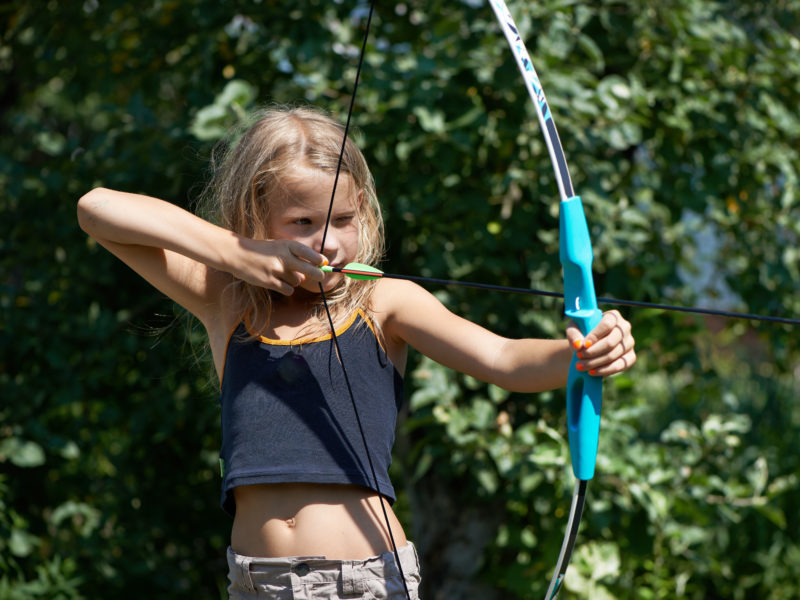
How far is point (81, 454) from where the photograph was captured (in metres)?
2.95

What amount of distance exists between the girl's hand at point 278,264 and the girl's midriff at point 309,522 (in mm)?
310

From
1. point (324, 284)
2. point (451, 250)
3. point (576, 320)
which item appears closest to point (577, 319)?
point (576, 320)

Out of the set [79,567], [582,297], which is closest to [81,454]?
[79,567]

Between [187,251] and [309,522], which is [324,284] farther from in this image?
[309,522]

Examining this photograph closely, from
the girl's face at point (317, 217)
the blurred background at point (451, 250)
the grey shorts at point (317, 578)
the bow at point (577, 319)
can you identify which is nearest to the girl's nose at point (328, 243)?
the girl's face at point (317, 217)

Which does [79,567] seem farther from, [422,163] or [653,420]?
[653,420]

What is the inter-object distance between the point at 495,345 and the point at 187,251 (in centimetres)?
50

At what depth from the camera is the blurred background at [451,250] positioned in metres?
2.49

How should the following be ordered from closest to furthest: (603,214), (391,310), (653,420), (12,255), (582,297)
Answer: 1. (582,297)
2. (391,310)
3. (603,214)
4. (12,255)
5. (653,420)

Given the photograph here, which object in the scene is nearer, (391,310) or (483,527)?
(391,310)

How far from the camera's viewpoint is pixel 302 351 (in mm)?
1446

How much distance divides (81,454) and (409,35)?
171 centimetres

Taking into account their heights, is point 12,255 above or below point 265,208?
below

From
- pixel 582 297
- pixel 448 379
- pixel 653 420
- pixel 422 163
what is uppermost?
pixel 582 297
